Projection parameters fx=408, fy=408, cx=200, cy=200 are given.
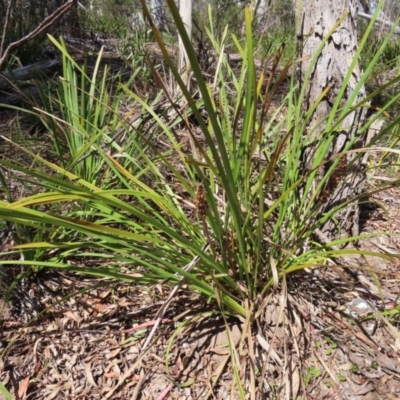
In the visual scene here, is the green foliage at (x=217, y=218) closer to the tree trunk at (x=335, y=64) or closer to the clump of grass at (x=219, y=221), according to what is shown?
the clump of grass at (x=219, y=221)

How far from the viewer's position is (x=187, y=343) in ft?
4.53

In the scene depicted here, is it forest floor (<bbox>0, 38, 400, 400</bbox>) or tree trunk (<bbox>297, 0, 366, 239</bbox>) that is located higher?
tree trunk (<bbox>297, 0, 366, 239</bbox>)

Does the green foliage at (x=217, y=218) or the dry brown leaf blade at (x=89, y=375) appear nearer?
the green foliage at (x=217, y=218)

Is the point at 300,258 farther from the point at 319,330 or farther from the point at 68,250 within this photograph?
the point at 68,250

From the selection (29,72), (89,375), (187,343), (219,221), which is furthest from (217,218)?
(29,72)

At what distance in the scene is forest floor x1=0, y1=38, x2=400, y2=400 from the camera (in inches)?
49.2

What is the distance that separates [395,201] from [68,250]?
5.50 ft

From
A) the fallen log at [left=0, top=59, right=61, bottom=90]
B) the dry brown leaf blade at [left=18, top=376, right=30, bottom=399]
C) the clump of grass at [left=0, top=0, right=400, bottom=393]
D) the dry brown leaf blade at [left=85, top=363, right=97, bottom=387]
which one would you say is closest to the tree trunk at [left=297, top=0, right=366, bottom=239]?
the clump of grass at [left=0, top=0, right=400, bottom=393]

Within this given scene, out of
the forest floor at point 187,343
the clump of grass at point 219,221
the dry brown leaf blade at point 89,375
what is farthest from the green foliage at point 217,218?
the dry brown leaf blade at point 89,375

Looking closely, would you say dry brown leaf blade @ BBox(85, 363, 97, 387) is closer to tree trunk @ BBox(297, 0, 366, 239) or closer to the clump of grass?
the clump of grass

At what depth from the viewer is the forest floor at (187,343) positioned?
1250 mm

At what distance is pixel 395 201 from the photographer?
2180 mm

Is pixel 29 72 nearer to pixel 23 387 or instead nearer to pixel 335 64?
pixel 335 64

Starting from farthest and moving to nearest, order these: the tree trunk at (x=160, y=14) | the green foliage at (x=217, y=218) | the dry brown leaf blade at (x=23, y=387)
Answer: the tree trunk at (x=160, y=14)
the dry brown leaf blade at (x=23, y=387)
the green foliage at (x=217, y=218)
